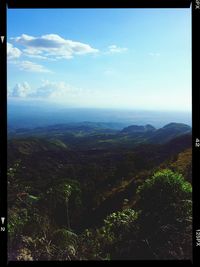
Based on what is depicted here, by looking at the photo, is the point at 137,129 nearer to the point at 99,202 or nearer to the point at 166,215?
the point at 99,202

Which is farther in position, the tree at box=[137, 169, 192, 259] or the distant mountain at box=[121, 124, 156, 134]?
the distant mountain at box=[121, 124, 156, 134]

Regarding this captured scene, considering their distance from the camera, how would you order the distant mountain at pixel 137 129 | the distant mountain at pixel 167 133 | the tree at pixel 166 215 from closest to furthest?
the tree at pixel 166 215 → the distant mountain at pixel 167 133 → the distant mountain at pixel 137 129

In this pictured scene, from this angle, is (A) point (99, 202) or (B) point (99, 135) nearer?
(A) point (99, 202)

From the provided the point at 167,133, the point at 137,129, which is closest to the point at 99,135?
the point at 137,129

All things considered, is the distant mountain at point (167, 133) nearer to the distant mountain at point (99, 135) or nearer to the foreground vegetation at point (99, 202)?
the distant mountain at point (99, 135)

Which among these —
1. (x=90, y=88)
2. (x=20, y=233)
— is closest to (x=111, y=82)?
(x=90, y=88)

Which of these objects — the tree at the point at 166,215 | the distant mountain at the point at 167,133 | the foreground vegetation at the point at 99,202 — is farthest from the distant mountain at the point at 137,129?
the tree at the point at 166,215

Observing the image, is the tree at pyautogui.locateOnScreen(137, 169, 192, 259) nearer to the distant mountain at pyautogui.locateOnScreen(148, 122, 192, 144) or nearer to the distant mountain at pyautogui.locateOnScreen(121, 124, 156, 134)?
the distant mountain at pyautogui.locateOnScreen(148, 122, 192, 144)

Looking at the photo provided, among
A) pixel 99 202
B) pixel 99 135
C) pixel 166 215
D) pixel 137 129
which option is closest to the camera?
pixel 166 215

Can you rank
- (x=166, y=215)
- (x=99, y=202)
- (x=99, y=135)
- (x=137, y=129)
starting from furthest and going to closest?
(x=99, y=135) < (x=137, y=129) < (x=99, y=202) < (x=166, y=215)

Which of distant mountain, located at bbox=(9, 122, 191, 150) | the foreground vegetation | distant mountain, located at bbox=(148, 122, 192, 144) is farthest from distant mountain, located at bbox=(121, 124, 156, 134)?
the foreground vegetation

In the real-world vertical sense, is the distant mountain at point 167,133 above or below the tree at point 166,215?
above
